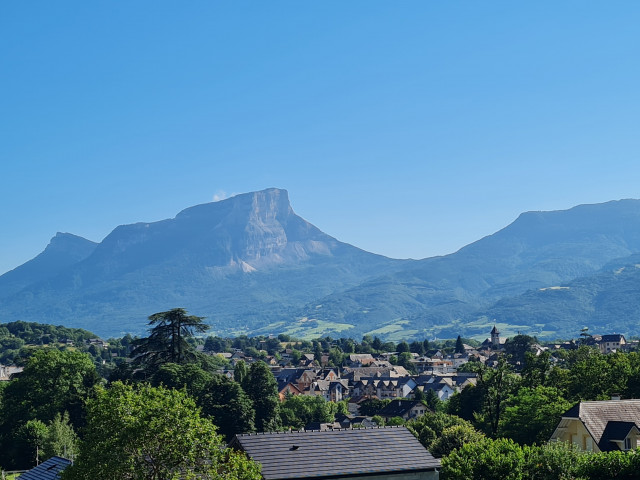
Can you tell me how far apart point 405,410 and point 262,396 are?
137 feet

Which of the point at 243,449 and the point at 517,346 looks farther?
the point at 517,346

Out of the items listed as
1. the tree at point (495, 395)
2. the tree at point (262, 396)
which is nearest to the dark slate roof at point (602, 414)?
the tree at point (495, 395)

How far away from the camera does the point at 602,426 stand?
38.8 m

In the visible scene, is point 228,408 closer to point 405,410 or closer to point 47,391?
point 47,391

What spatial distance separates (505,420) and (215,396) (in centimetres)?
2610

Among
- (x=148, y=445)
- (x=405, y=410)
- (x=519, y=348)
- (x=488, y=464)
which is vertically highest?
(x=148, y=445)

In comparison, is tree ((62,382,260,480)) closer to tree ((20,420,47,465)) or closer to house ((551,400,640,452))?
house ((551,400,640,452))

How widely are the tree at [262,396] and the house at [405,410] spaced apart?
38763mm

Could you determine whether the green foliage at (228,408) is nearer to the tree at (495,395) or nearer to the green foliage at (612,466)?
the tree at (495,395)

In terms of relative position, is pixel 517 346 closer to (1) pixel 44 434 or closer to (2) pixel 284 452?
(1) pixel 44 434

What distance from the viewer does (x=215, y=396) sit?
227 ft

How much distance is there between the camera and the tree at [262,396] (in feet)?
240

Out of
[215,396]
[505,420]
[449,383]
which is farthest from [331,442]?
[449,383]

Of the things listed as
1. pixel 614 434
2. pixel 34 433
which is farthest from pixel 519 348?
pixel 614 434
